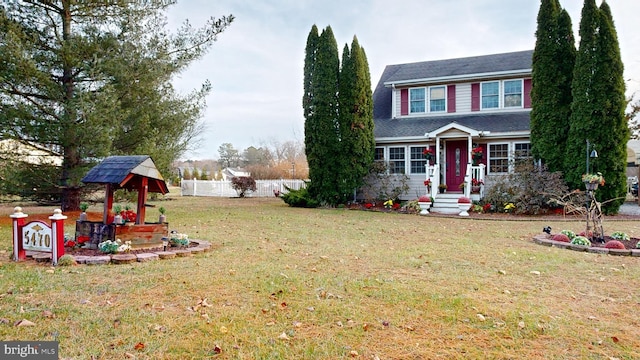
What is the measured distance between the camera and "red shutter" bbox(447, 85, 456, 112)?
17.8 meters

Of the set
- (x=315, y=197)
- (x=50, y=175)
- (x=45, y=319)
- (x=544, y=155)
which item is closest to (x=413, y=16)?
(x=544, y=155)

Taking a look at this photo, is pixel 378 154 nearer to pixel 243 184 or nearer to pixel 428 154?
pixel 428 154

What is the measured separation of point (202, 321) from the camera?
11.2ft

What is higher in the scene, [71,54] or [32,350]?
[71,54]

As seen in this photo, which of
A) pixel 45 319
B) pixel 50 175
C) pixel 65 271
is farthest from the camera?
pixel 50 175

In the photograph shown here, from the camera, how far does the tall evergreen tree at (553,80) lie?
1402 centimetres

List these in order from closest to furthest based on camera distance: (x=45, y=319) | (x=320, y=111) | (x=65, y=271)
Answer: (x=45, y=319) → (x=65, y=271) → (x=320, y=111)

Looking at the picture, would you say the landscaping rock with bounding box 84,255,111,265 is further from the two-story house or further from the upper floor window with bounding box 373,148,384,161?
the upper floor window with bounding box 373,148,384,161

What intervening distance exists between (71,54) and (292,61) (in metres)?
11.8

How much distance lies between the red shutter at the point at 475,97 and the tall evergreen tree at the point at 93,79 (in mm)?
10688

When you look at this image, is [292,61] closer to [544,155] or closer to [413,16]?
[413,16]

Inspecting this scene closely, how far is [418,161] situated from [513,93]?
16.0 ft

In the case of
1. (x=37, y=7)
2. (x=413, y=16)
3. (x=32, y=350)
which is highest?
(x=413, y=16)

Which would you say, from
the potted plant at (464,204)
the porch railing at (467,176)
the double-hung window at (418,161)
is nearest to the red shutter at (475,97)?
the double-hung window at (418,161)
